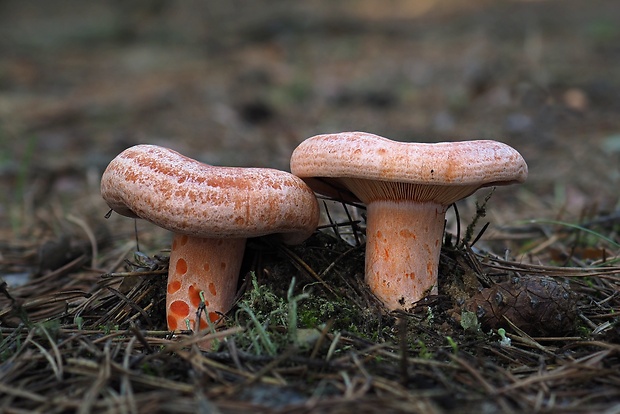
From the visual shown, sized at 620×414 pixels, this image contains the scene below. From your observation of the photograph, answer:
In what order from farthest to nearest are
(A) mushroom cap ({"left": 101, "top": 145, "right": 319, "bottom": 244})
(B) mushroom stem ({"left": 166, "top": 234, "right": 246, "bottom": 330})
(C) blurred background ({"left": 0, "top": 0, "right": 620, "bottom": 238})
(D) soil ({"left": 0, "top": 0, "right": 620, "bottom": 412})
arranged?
1. (C) blurred background ({"left": 0, "top": 0, "right": 620, "bottom": 238})
2. (B) mushroom stem ({"left": 166, "top": 234, "right": 246, "bottom": 330})
3. (A) mushroom cap ({"left": 101, "top": 145, "right": 319, "bottom": 244})
4. (D) soil ({"left": 0, "top": 0, "right": 620, "bottom": 412})

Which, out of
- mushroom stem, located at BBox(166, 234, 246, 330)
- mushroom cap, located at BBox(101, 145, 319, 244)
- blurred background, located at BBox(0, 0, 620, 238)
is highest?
blurred background, located at BBox(0, 0, 620, 238)

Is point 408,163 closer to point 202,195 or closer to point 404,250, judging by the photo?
point 404,250

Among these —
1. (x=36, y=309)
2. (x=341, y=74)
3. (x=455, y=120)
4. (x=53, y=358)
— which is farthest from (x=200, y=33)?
(x=53, y=358)

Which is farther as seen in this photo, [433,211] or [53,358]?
[433,211]

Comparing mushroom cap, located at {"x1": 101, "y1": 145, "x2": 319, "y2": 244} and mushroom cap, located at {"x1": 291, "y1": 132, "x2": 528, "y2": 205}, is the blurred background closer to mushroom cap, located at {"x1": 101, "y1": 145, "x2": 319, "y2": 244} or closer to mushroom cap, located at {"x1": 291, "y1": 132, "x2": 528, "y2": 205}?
mushroom cap, located at {"x1": 291, "y1": 132, "x2": 528, "y2": 205}

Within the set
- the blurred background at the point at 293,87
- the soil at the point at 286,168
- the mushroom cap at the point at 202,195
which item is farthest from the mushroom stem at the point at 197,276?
the blurred background at the point at 293,87

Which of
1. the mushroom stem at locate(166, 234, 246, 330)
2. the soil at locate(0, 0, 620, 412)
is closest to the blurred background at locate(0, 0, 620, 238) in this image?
the soil at locate(0, 0, 620, 412)

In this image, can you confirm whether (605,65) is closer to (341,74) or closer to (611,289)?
(341,74)
